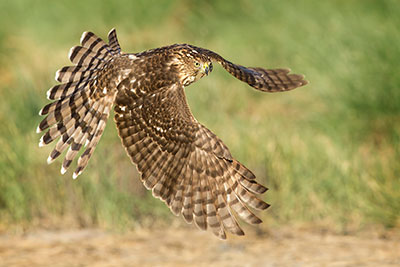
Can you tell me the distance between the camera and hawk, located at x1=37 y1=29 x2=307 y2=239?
610 centimetres

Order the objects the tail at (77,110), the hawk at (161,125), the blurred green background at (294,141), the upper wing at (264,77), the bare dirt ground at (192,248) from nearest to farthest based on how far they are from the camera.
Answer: the upper wing at (264,77)
the hawk at (161,125)
the tail at (77,110)
the bare dirt ground at (192,248)
the blurred green background at (294,141)

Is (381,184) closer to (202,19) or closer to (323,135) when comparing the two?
(323,135)

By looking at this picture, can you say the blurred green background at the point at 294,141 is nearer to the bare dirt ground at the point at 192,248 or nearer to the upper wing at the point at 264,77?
the bare dirt ground at the point at 192,248

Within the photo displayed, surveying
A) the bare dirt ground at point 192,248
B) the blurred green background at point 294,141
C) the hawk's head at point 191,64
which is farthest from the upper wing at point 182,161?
the blurred green background at point 294,141

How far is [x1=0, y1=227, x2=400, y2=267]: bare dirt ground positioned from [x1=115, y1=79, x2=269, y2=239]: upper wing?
1778mm

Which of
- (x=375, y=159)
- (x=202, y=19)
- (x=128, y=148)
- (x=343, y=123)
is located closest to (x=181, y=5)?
(x=202, y=19)

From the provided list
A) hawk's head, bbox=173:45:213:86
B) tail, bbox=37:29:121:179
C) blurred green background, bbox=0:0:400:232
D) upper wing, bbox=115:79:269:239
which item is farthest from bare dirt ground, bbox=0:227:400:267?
Answer: hawk's head, bbox=173:45:213:86

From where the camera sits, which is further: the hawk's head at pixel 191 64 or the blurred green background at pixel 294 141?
the blurred green background at pixel 294 141

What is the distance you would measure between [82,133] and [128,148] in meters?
0.37

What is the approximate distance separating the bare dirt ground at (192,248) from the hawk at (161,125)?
180 centimetres

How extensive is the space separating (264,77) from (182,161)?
87 centimetres

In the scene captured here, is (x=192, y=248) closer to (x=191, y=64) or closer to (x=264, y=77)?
(x=264, y=77)

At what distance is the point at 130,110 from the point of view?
20.6 ft

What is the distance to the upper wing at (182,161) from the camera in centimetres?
614
